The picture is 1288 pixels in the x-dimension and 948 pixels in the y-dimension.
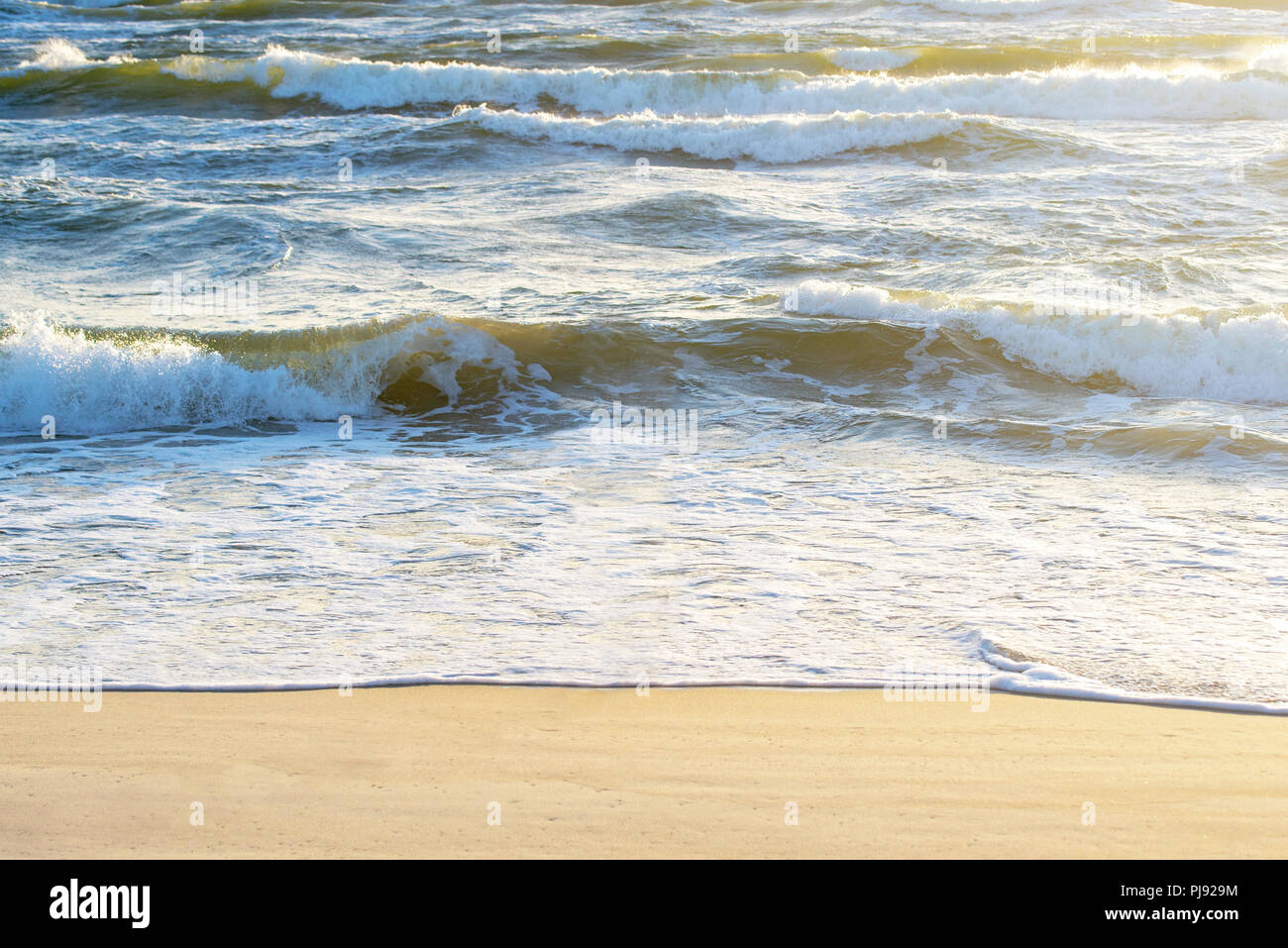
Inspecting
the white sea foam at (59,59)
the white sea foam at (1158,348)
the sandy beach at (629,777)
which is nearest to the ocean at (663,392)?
the white sea foam at (1158,348)

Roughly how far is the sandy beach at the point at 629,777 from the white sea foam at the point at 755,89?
55.0 feet

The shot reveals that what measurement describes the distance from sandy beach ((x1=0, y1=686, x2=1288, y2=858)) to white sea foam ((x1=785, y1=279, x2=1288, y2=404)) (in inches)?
204

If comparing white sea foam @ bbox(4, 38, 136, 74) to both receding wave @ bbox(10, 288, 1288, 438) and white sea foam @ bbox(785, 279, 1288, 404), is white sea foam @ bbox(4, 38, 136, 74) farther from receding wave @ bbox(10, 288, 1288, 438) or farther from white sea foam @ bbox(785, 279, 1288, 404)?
white sea foam @ bbox(785, 279, 1288, 404)

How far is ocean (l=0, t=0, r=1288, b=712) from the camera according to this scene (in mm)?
4371

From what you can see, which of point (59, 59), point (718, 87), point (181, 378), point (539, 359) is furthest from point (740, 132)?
point (59, 59)

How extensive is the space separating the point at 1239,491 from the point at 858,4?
24518 millimetres

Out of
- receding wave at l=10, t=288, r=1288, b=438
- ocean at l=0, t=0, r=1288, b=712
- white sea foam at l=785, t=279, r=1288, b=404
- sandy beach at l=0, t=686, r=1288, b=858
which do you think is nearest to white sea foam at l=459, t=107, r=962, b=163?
ocean at l=0, t=0, r=1288, b=712

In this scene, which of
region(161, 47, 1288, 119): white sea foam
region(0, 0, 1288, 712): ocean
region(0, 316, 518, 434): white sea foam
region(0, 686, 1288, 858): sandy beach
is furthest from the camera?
region(161, 47, 1288, 119): white sea foam

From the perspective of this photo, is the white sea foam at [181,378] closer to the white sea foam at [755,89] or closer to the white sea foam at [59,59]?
the white sea foam at [755,89]

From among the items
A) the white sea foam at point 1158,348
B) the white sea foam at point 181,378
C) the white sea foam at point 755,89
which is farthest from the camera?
the white sea foam at point 755,89

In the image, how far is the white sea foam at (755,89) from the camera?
18.1 meters
